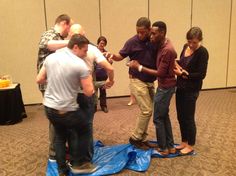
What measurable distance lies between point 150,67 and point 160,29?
418 millimetres

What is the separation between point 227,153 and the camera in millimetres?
2857

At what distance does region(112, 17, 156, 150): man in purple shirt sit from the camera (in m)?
2.70

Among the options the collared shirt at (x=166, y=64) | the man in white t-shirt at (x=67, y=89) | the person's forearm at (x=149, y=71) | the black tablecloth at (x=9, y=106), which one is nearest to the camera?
the man in white t-shirt at (x=67, y=89)

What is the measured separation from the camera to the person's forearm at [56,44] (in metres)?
2.41

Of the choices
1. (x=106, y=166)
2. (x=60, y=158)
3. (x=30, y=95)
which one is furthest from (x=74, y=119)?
(x=30, y=95)

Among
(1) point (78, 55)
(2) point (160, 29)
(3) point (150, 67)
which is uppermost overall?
(2) point (160, 29)

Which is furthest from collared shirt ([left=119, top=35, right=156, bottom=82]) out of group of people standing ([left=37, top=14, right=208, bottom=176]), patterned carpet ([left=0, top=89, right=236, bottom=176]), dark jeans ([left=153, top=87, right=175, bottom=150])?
patterned carpet ([left=0, top=89, right=236, bottom=176])

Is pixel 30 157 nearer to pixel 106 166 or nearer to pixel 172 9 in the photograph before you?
pixel 106 166

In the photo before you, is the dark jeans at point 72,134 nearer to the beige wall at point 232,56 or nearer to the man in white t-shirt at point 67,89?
the man in white t-shirt at point 67,89

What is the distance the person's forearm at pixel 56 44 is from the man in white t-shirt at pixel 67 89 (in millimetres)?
250

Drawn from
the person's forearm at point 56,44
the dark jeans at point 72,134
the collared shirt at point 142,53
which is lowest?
the dark jeans at point 72,134

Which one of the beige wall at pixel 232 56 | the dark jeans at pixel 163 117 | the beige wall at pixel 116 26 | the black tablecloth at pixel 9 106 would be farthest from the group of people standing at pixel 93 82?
the beige wall at pixel 232 56

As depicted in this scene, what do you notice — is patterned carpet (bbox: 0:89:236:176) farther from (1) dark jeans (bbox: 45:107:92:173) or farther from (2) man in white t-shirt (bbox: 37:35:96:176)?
(2) man in white t-shirt (bbox: 37:35:96:176)

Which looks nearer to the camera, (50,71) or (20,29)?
(50,71)
